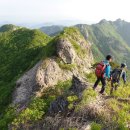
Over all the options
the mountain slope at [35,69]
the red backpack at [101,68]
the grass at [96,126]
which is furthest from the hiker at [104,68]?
the mountain slope at [35,69]

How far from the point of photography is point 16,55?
62.3 meters

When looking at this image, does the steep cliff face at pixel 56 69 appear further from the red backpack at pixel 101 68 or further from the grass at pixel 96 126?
the grass at pixel 96 126

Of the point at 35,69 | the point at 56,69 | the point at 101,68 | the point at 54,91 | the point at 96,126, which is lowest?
the point at 54,91

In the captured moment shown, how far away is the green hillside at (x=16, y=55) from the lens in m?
47.1

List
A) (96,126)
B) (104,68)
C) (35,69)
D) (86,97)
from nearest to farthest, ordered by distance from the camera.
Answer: (96,126)
(86,97)
(104,68)
(35,69)

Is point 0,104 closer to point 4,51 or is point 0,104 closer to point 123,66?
point 123,66

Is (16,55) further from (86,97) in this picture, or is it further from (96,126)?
(96,126)

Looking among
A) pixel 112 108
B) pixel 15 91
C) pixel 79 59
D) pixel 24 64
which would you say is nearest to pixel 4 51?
pixel 24 64

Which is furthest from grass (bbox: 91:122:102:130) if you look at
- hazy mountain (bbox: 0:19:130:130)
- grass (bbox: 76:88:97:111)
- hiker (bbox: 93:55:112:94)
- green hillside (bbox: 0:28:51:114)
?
green hillside (bbox: 0:28:51:114)

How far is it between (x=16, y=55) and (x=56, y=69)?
2014 cm

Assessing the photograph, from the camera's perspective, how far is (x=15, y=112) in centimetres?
3356

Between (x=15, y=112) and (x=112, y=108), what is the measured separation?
39.5 feet

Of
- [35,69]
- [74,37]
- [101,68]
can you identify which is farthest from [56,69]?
[101,68]

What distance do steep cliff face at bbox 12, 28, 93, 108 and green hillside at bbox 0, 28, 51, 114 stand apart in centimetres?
207
